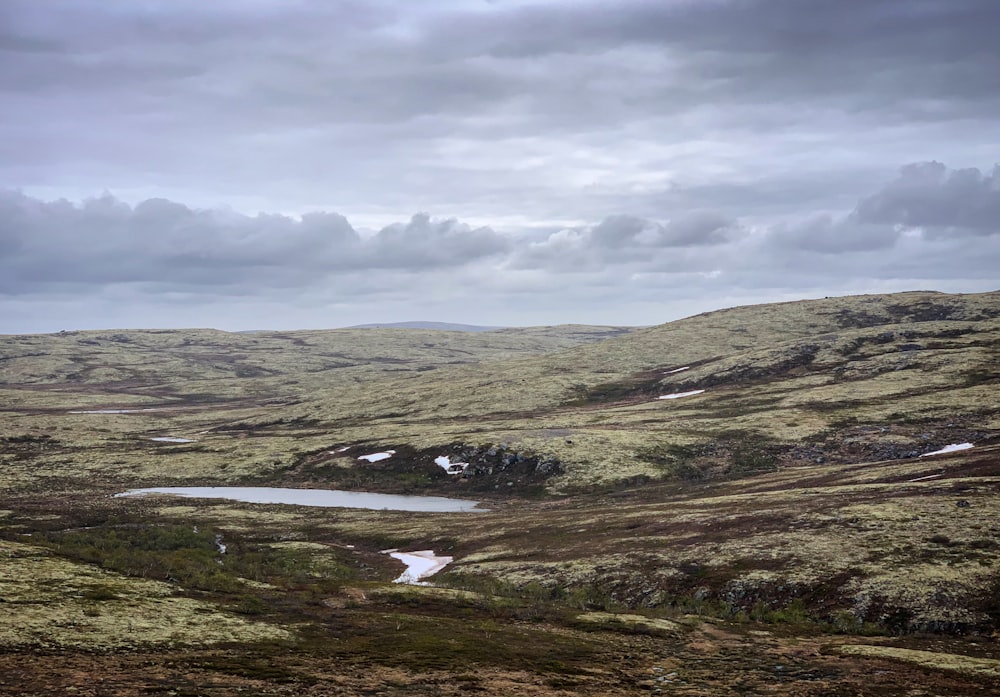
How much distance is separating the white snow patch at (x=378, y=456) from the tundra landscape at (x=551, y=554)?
1486 mm

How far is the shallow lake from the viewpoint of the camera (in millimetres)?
101562

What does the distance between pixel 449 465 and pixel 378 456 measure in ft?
52.4

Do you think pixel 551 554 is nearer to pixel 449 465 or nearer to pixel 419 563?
pixel 419 563

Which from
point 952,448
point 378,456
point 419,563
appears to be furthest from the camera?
point 378,456

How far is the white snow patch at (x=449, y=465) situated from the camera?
117350mm

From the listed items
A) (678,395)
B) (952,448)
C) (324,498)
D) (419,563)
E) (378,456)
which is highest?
(678,395)

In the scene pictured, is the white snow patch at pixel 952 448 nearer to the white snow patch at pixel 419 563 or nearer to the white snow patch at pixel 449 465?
the white snow patch at pixel 449 465

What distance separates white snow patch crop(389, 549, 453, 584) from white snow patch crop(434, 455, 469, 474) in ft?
147

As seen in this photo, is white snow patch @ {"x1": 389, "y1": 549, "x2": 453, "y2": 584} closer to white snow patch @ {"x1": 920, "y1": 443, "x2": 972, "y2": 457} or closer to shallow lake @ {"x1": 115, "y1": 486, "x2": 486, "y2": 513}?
shallow lake @ {"x1": 115, "y1": 486, "x2": 486, "y2": 513}

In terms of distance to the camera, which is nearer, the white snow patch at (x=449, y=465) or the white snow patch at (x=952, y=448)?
the white snow patch at (x=952, y=448)

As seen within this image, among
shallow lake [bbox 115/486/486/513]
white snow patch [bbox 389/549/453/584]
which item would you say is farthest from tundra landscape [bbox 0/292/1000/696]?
shallow lake [bbox 115/486/486/513]

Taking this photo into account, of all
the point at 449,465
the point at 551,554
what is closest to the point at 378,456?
the point at 449,465

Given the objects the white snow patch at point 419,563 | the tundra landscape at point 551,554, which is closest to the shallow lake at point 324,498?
the tundra landscape at point 551,554

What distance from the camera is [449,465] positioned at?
119 meters
